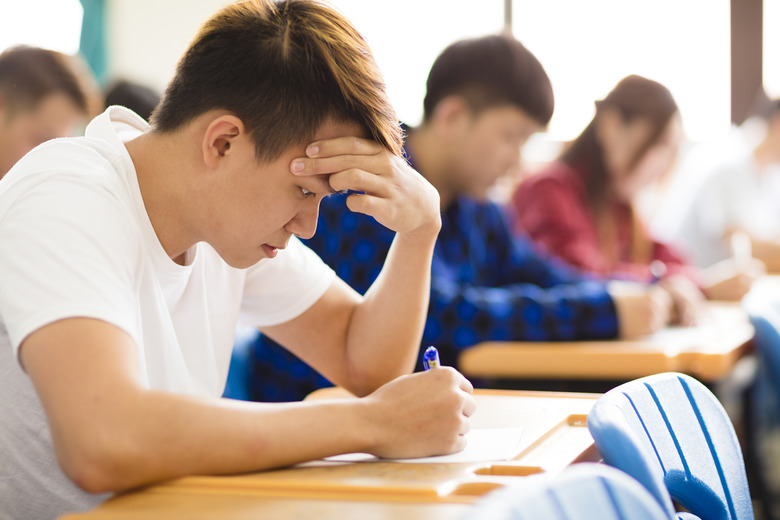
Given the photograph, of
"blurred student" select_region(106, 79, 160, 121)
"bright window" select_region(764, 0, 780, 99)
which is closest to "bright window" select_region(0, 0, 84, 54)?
"blurred student" select_region(106, 79, 160, 121)

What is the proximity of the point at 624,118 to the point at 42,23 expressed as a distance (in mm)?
2804

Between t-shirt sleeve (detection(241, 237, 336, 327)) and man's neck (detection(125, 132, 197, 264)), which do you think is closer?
man's neck (detection(125, 132, 197, 264))

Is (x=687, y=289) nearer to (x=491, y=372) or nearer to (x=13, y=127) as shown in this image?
(x=491, y=372)

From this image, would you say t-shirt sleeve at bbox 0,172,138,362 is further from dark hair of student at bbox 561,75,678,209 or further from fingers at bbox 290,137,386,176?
dark hair of student at bbox 561,75,678,209

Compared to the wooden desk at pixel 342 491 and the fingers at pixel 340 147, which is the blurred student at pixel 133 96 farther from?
the wooden desk at pixel 342 491

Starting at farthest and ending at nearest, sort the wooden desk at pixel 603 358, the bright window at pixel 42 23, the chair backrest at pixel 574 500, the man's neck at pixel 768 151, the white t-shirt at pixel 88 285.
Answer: the man's neck at pixel 768 151 < the bright window at pixel 42 23 < the wooden desk at pixel 603 358 < the white t-shirt at pixel 88 285 < the chair backrest at pixel 574 500

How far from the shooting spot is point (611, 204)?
2852 millimetres

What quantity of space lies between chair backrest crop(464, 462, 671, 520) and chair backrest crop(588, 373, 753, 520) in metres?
0.14

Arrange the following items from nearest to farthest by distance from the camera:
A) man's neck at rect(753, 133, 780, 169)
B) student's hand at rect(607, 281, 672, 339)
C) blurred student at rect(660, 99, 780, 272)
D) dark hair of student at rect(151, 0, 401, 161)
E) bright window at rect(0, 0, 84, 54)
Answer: dark hair of student at rect(151, 0, 401, 161)
student's hand at rect(607, 281, 672, 339)
blurred student at rect(660, 99, 780, 272)
bright window at rect(0, 0, 84, 54)
man's neck at rect(753, 133, 780, 169)

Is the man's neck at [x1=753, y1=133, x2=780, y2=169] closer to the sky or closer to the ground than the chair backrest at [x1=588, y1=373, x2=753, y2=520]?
closer to the ground

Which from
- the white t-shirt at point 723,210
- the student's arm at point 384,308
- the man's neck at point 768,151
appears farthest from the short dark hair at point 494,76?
the man's neck at point 768,151

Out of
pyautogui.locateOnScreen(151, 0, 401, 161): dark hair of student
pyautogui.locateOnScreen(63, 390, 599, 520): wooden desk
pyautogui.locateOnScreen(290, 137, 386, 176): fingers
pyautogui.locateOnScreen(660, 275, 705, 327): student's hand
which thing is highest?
pyautogui.locateOnScreen(151, 0, 401, 161): dark hair of student

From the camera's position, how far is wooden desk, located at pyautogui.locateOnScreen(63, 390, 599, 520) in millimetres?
752

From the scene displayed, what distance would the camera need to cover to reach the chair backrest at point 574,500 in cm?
56
